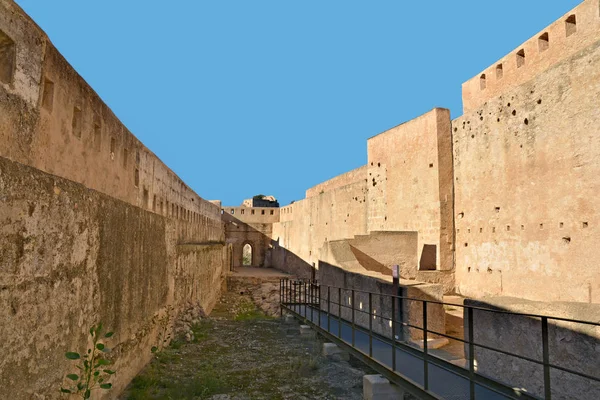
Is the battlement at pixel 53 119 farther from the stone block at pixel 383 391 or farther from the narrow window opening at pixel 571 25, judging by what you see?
the narrow window opening at pixel 571 25

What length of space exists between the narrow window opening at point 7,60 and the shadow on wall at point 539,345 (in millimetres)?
4317

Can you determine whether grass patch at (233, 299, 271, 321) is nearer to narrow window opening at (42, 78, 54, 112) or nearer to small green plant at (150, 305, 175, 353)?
small green plant at (150, 305, 175, 353)

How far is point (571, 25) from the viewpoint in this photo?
891cm

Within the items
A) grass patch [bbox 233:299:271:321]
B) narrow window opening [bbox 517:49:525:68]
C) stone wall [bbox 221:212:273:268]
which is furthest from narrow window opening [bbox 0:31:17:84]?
stone wall [bbox 221:212:273:268]

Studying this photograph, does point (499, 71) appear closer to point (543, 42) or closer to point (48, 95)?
point (543, 42)

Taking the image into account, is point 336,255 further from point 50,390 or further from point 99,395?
point 50,390

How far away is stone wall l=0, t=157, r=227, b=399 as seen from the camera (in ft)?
8.32

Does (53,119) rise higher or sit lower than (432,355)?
higher

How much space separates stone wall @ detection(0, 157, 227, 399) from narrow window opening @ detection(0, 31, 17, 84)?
103cm

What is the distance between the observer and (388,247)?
12.0 metres

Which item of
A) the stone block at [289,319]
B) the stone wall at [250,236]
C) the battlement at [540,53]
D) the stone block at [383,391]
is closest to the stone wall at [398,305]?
the stone block at [383,391]

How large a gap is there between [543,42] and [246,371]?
905cm

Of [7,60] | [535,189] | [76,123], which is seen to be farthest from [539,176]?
[7,60]

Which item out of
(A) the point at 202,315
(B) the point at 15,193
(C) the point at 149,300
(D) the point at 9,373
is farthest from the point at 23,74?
(A) the point at 202,315
